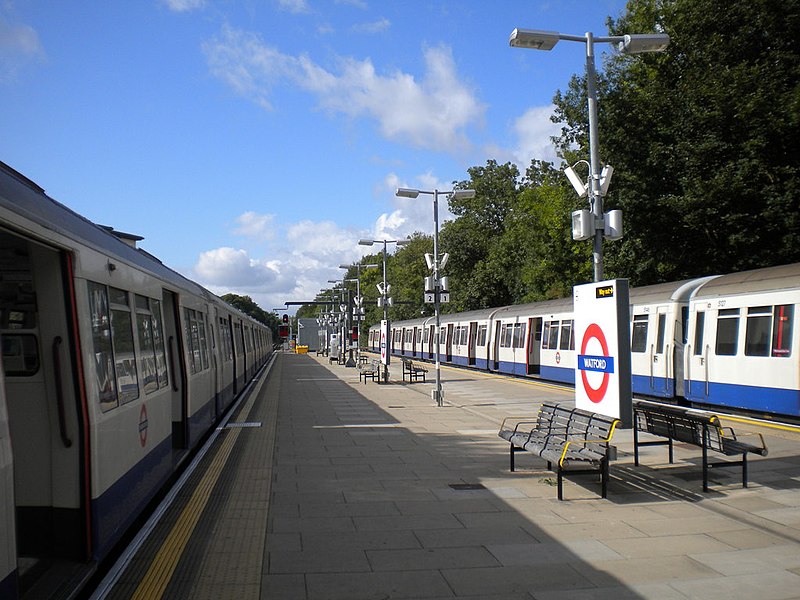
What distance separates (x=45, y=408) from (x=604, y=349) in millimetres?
6523

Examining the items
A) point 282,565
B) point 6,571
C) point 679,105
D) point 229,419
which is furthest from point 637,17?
point 6,571

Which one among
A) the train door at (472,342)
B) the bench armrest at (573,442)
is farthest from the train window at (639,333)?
the train door at (472,342)

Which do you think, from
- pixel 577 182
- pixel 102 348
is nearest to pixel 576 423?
pixel 577 182

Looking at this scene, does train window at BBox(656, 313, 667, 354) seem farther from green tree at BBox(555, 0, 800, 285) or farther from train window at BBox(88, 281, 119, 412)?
train window at BBox(88, 281, 119, 412)

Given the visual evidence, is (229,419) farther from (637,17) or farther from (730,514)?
(637,17)

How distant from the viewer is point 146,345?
7496 mm

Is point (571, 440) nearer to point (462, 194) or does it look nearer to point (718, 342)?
point (718, 342)

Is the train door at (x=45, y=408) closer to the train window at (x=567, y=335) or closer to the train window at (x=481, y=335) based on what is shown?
the train window at (x=567, y=335)

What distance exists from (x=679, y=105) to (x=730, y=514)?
24.6 m

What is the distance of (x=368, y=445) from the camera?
12.7 m

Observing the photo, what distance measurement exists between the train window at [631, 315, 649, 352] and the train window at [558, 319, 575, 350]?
4.89 meters

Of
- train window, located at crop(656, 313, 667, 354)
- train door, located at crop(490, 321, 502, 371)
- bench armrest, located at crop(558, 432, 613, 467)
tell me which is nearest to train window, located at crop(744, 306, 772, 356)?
train window, located at crop(656, 313, 667, 354)

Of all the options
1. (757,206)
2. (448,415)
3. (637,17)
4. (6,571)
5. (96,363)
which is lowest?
(448,415)

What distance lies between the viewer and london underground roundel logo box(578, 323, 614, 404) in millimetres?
9234
